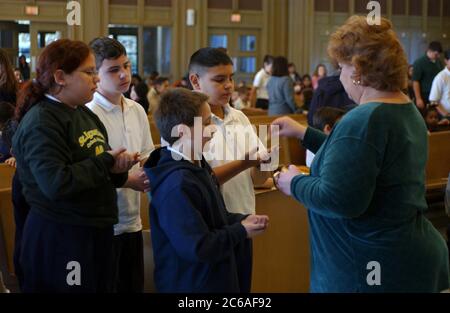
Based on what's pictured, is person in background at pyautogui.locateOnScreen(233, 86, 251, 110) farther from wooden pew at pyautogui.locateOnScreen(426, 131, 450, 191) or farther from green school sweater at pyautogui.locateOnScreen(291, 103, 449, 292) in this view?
green school sweater at pyautogui.locateOnScreen(291, 103, 449, 292)

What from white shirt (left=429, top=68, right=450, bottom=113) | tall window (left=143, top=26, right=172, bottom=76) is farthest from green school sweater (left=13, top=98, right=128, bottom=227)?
tall window (left=143, top=26, right=172, bottom=76)

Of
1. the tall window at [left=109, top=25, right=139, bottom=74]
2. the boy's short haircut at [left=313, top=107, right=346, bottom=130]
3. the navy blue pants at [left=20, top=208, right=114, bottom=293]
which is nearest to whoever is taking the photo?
the navy blue pants at [left=20, top=208, right=114, bottom=293]

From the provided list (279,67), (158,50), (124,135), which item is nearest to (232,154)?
(124,135)

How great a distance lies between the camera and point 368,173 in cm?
210

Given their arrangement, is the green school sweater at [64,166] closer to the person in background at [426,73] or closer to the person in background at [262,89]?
the person in background at [426,73]

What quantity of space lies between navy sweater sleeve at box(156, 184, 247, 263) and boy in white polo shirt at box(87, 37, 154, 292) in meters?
0.90

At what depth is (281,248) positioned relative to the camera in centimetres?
364

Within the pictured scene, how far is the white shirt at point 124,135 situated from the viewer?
3096 millimetres

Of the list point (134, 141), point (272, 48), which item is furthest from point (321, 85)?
point (272, 48)

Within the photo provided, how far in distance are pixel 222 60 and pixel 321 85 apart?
2.89 m

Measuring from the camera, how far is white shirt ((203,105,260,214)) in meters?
2.86

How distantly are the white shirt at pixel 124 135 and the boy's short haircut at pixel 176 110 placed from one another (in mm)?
810

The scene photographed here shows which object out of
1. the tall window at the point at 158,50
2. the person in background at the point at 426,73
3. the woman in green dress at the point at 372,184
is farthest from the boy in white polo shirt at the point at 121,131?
the tall window at the point at 158,50
